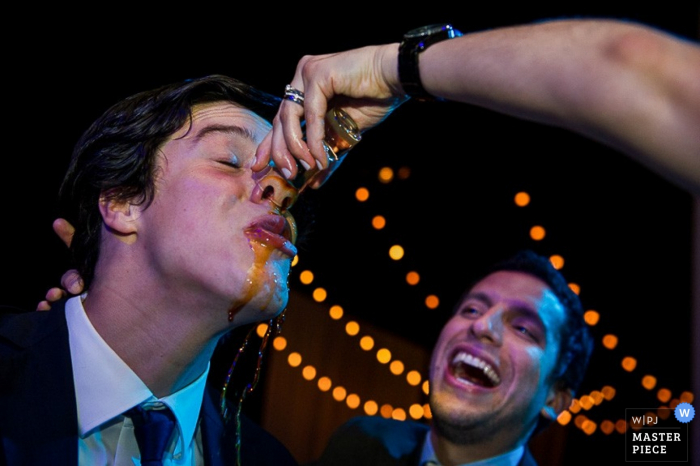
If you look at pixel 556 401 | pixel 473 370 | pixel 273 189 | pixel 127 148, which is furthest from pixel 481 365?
pixel 127 148

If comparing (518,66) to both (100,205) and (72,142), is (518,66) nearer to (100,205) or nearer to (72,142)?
(100,205)

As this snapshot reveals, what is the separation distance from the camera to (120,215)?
234 cm

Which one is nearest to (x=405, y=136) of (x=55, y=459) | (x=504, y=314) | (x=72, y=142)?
(x=504, y=314)

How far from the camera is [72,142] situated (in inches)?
127

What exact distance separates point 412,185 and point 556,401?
7.62ft

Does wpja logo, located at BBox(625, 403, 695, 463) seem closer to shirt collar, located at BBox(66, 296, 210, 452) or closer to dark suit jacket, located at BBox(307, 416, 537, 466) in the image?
dark suit jacket, located at BBox(307, 416, 537, 466)

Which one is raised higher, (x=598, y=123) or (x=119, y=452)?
(x=598, y=123)

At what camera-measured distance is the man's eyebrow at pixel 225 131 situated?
237 centimetres

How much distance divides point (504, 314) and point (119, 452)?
6.71 ft

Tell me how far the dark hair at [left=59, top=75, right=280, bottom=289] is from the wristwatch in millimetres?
1092

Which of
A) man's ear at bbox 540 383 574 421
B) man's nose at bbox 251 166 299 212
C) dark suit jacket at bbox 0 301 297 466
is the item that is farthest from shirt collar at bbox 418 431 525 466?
man's nose at bbox 251 166 299 212

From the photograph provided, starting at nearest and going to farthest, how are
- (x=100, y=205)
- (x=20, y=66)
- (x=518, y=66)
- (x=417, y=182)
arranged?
(x=518, y=66), (x=100, y=205), (x=20, y=66), (x=417, y=182)

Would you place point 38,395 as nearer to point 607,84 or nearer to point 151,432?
point 151,432

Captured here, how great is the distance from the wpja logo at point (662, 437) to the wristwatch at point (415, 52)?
138 inches
